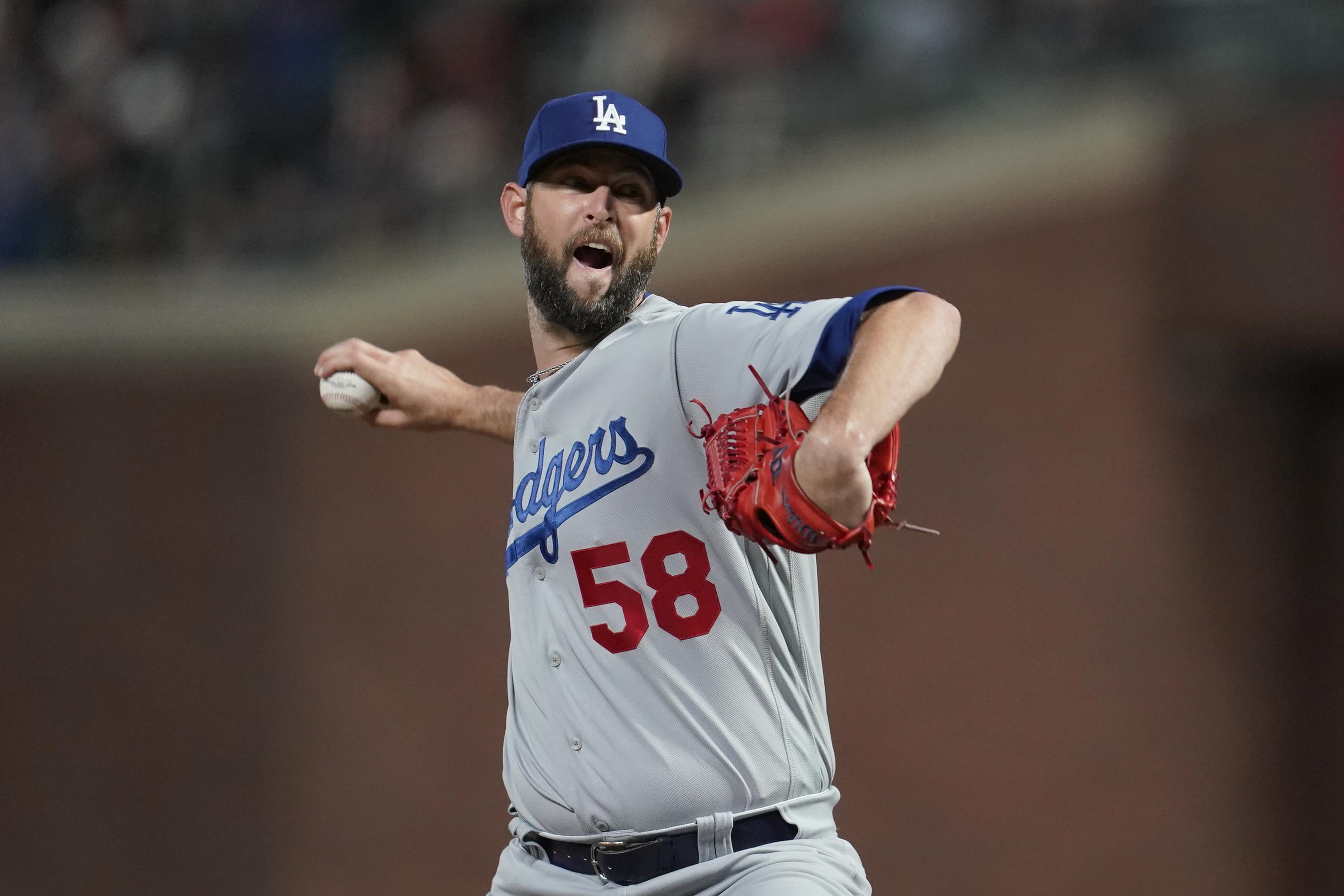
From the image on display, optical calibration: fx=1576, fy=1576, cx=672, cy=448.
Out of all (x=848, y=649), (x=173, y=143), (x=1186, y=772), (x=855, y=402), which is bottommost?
(x=1186, y=772)

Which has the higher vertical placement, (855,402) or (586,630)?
(855,402)

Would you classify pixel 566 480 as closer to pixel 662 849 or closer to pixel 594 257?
pixel 594 257

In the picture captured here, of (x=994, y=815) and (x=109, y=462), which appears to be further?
(x=109, y=462)

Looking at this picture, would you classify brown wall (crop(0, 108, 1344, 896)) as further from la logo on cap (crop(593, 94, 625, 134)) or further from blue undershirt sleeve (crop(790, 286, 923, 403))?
blue undershirt sleeve (crop(790, 286, 923, 403))

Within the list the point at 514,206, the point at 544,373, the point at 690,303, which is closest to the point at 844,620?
the point at 690,303

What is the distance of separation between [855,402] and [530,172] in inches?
52.8

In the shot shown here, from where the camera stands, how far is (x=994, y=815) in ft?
24.9

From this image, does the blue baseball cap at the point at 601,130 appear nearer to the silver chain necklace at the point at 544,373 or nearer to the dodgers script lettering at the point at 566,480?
the silver chain necklace at the point at 544,373

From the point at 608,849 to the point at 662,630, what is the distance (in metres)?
0.41

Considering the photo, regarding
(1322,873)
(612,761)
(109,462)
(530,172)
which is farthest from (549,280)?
(109,462)

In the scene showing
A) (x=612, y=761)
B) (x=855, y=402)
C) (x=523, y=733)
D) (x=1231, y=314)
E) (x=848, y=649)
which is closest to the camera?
(x=855, y=402)

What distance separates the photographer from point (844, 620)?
8070mm

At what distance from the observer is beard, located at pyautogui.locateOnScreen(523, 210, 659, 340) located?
324 centimetres

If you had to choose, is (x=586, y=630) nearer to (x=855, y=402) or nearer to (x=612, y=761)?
(x=612, y=761)
